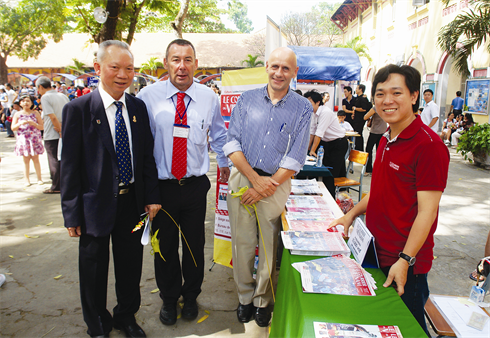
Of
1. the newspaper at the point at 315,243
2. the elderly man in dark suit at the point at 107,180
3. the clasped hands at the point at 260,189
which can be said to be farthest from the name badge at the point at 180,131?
the newspaper at the point at 315,243

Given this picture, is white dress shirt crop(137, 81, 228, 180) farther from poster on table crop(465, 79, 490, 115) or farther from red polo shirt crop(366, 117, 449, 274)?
poster on table crop(465, 79, 490, 115)

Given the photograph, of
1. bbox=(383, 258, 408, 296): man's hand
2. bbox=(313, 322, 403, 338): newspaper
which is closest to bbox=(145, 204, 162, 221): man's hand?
bbox=(313, 322, 403, 338): newspaper

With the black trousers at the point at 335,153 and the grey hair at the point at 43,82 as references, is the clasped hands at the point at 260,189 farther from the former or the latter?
the grey hair at the point at 43,82

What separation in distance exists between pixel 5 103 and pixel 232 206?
54.3ft

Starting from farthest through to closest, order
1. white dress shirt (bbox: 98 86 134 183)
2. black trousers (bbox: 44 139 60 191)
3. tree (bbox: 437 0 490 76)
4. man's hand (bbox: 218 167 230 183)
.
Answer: tree (bbox: 437 0 490 76) < black trousers (bbox: 44 139 60 191) < man's hand (bbox: 218 167 230 183) < white dress shirt (bbox: 98 86 134 183)

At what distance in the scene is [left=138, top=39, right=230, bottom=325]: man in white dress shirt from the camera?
2373 mm

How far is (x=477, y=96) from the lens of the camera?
10.1m

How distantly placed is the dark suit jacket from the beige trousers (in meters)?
0.86

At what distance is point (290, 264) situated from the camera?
5.92ft

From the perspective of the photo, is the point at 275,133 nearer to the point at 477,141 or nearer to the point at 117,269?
the point at 117,269

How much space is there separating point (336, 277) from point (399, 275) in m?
0.29

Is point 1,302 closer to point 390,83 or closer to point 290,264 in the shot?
point 290,264

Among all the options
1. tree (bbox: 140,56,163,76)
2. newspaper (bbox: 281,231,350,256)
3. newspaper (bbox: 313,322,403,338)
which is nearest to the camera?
newspaper (bbox: 313,322,403,338)

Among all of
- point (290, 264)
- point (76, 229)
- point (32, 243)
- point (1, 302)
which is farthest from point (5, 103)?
point (290, 264)
